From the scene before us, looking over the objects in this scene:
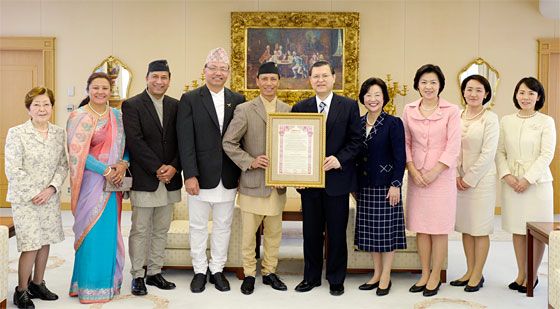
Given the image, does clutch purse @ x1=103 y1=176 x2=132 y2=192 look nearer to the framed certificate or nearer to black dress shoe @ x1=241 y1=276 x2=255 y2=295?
the framed certificate

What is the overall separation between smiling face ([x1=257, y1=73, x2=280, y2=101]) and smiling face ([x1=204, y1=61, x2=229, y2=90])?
10.1 inches

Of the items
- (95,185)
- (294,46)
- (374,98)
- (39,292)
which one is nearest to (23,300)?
(39,292)

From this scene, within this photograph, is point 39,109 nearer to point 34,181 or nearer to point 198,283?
point 34,181

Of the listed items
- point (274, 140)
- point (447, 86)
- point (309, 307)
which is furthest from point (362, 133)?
point (447, 86)

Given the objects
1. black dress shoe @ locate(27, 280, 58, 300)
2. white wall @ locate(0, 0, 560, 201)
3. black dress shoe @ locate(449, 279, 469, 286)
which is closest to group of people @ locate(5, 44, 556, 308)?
black dress shoe @ locate(27, 280, 58, 300)

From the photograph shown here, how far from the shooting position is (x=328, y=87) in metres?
3.53

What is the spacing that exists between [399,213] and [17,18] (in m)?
6.04

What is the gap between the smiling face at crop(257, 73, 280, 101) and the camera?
3596 millimetres

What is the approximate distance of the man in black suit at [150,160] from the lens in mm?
3504

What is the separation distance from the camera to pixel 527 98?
Result: 370 centimetres

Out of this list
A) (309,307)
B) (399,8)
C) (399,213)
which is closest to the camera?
(309,307)

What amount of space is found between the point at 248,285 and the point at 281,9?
4397 millimetres

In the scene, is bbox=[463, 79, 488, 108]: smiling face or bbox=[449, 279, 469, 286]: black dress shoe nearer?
bbox=[463, 79, 488, 108]: smiling face

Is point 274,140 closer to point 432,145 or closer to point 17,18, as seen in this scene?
point 432,145
